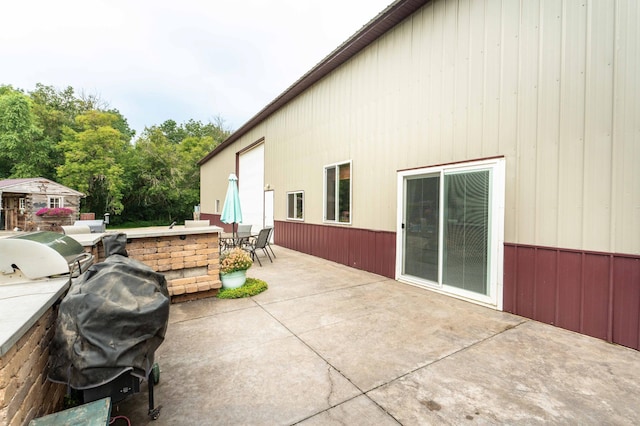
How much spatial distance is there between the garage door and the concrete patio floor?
27.4 feet

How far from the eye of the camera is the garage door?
39.6 ft

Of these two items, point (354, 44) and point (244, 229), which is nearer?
point (354, 44)

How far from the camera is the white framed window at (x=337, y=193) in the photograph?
6879mm

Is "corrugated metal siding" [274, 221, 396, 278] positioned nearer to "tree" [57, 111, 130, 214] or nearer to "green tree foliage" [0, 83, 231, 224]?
"tree" [57, 111, 130, 214]

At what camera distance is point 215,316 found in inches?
146

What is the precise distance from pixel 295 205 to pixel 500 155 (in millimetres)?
6463

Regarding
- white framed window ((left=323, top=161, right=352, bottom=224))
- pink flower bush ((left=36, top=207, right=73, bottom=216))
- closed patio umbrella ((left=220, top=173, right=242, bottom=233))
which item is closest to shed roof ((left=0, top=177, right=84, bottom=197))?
pink flower bush ((left=36, top=207, right=73, bottom=216))

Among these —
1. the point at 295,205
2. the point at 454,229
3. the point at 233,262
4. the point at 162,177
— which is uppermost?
the point at 162,177

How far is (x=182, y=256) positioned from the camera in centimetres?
414

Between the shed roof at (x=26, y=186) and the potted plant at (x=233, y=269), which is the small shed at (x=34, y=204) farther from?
the potted plant at (x=233, y=269)

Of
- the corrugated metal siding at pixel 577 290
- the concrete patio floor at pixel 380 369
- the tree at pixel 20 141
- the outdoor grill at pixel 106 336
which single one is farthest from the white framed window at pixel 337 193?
the tree at pixel 20 141

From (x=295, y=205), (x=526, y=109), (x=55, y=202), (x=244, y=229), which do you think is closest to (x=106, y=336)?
(x=526, y=109)

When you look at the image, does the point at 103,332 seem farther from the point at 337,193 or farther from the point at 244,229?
the point at 244,229

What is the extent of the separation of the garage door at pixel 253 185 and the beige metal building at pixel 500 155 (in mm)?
5774
